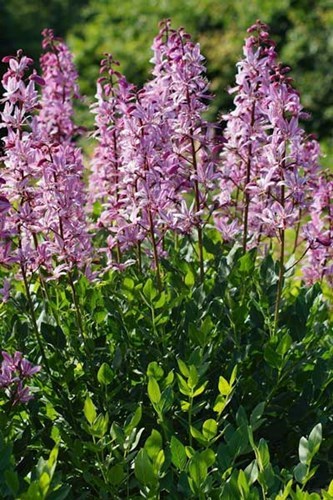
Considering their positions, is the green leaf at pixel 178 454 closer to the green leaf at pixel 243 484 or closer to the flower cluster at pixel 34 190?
the green leaf at pixel 243 484

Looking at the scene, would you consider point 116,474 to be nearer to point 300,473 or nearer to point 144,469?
point 144,469

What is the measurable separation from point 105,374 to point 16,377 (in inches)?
11.0

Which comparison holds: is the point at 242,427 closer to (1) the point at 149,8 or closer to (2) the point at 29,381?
(2) the point at 29,381

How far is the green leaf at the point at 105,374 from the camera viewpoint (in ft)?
9.73

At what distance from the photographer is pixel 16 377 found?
9.84 feet

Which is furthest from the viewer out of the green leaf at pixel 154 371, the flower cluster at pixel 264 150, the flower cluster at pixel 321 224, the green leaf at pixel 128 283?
the flower cluster at pixel 321 224

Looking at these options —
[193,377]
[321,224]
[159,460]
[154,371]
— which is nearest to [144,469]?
[159,460]

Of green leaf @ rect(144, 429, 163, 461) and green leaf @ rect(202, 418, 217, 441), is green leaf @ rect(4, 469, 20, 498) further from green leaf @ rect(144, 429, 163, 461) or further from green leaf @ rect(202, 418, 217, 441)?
green leaf @ rect(202, 418, 217, 441)

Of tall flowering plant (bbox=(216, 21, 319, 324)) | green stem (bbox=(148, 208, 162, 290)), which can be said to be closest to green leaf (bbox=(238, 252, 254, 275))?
tall flowering plant (bbox=(216, 21, 319, 324))

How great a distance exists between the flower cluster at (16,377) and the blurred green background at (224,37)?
7.14 meters

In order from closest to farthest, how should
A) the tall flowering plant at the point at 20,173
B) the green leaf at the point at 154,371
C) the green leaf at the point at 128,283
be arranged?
the green leaf at the point at 154,371 → the tall flowering plant at the point at 20,173 → the green leaf at the point at 128,283

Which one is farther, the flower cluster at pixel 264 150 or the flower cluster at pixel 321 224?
the flower cluster at pixel 321 224

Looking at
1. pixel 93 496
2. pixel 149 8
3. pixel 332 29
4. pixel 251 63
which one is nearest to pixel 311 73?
pixel 332 29

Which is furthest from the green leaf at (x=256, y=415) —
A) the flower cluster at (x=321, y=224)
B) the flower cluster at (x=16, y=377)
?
the flower cluster at (x=321, y=224)
